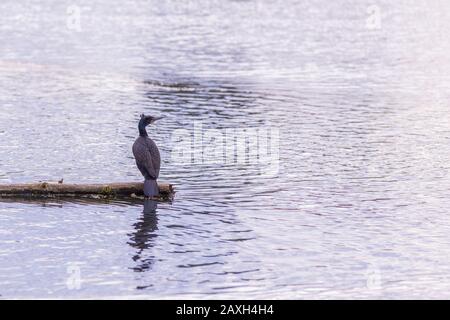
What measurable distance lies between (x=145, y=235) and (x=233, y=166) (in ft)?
21.3

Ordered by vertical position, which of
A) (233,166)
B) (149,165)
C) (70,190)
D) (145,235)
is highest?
(149,165)

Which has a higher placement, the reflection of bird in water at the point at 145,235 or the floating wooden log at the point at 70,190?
the floating wooden log at the point at 70,190

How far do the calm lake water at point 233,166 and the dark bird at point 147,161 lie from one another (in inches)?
16.2

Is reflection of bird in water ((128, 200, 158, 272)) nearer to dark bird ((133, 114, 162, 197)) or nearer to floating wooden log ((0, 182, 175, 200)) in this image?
dark bird ((133, 114, 162, 197))

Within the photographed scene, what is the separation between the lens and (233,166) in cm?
2597

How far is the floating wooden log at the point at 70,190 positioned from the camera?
21547 millimetres

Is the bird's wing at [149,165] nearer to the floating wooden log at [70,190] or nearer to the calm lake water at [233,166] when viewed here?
the floating wooden log at [70,190]

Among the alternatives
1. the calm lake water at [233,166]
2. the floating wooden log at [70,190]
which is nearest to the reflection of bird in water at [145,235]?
the calm lake water at [233,166]

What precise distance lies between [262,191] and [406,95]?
16.8m

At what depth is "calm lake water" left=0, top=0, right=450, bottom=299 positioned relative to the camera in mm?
17750

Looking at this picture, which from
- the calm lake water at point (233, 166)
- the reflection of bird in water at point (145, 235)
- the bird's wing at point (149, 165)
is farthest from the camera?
the bird's wing at point (149, 165)

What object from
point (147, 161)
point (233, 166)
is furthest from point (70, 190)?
point (233, 166)

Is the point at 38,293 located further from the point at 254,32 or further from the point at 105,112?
the point at 254,32

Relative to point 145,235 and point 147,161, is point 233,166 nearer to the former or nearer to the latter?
point 147,161
